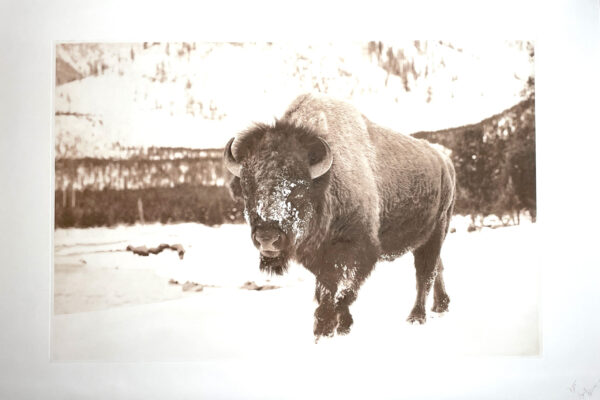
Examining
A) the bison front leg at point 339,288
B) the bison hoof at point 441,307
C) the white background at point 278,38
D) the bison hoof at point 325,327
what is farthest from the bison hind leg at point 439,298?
the bison hoof at point 325,327

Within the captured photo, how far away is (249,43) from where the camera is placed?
118 inches

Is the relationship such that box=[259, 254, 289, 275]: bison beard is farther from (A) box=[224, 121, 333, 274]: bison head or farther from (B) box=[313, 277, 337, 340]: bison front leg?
(B) box=[313, 277, 337, 340]: bison front leg

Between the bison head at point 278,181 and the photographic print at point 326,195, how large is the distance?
2 cm

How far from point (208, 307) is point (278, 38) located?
137 centimetres

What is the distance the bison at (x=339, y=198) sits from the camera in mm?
2857

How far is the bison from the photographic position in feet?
9.37

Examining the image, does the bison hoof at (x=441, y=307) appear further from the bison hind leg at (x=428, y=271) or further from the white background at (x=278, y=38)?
the white background at (x=278, y=38)

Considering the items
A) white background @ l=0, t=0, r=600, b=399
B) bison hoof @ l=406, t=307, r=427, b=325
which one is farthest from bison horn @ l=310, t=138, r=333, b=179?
bison hoof @ l=406, t=307, r=427, b=325

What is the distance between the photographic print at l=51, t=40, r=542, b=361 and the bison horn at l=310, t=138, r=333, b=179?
0.8 inches

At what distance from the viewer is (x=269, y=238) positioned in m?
2.86

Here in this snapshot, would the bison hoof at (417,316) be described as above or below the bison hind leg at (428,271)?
below
